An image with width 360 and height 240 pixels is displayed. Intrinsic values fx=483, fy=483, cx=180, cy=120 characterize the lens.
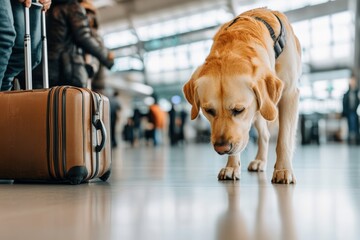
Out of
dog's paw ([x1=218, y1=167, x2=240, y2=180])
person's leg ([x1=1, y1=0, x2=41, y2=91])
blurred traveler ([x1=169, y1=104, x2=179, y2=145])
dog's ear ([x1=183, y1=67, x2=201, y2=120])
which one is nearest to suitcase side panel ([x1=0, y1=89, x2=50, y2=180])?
person's leg ([x1=1, y1=0, x2=41, y2=91])

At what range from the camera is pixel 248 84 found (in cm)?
224

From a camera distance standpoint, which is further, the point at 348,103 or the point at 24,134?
the point at 348,103

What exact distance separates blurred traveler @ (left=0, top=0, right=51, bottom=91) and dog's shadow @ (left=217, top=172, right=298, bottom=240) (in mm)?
1550

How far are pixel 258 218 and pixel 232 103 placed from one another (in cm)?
83

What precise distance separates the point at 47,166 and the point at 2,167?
0.31 metres

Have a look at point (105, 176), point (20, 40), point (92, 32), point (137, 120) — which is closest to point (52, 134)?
point (105, 176)

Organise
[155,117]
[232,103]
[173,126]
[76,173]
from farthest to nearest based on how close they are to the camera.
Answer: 1. [173,126]
2. [155,117]
3. [76,173]
4. [232,103]

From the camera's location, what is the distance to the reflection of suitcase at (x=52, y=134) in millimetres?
2561

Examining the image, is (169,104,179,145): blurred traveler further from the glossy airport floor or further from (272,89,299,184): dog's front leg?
the glossy airport floor

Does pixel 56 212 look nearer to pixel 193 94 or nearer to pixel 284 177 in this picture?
pixel 193 94

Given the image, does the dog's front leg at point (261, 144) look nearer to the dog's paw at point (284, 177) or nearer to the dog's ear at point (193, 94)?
the dog's paw at point (284, 177)

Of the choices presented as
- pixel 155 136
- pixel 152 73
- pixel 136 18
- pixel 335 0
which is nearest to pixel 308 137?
pixel 155 136

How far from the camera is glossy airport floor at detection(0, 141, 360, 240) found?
1.25 metres

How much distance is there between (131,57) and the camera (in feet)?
93.8
